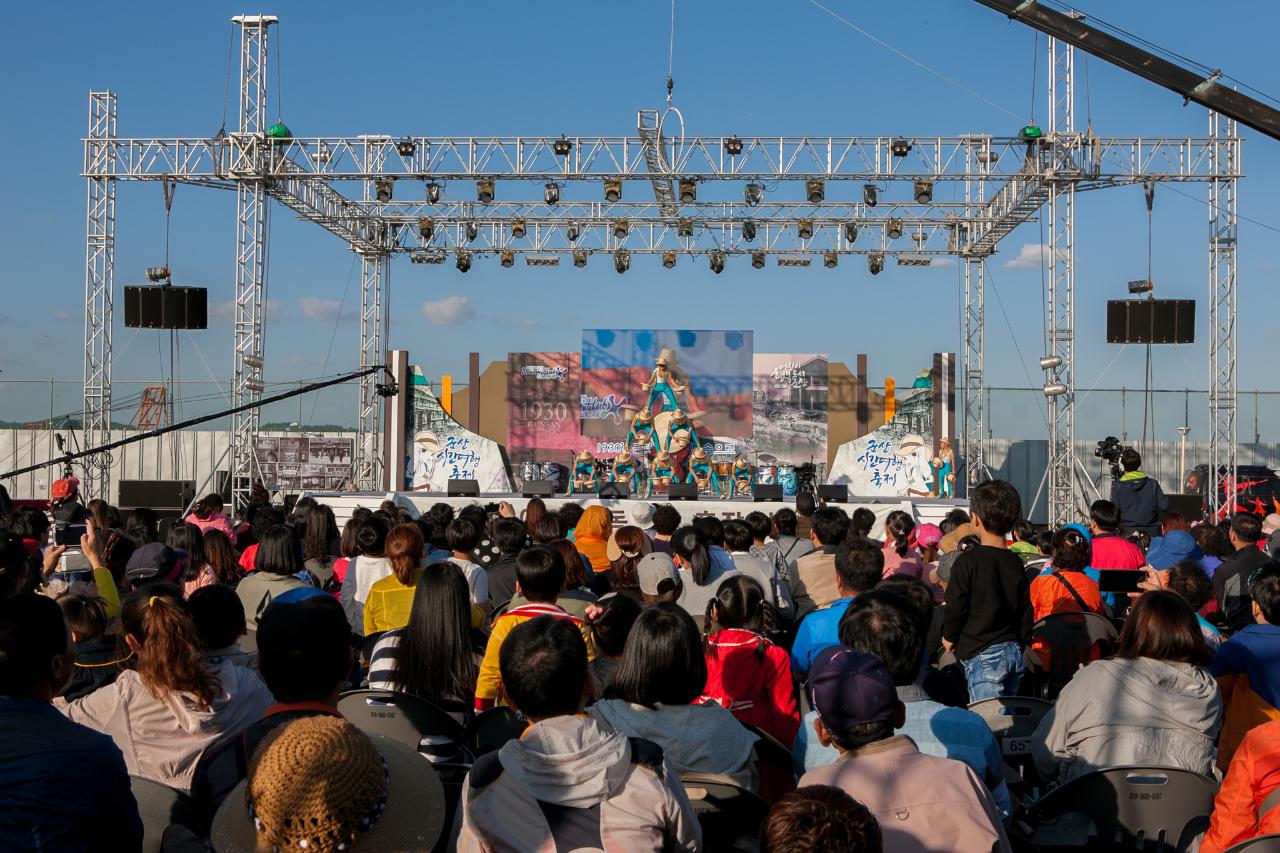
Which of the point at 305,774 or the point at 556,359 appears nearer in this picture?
the point at 305,774

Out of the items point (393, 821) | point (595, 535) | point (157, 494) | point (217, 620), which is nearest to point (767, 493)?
point (157, 494)

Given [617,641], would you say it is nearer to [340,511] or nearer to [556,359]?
[340,511]

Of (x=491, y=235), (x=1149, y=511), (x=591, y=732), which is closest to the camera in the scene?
(x=591, y=732)

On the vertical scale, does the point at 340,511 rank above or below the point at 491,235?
below

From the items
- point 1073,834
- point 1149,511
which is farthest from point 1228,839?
point 1149,511

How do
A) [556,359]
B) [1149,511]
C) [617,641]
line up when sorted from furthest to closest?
[556,359] < [1149,511] < [617,641]

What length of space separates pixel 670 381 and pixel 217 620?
76.3 feet

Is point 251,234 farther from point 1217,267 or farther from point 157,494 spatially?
point 1217,267

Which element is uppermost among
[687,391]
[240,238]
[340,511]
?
[240,238]

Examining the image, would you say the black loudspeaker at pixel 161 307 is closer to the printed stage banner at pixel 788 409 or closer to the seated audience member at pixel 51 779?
the printed stage banner at pixel 788 409

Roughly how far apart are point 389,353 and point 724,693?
2240cm

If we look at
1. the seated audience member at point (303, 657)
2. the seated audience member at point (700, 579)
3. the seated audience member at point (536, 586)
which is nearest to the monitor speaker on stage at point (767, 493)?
the seated audience member at point (700, 579)

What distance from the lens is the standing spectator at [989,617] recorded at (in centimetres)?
561

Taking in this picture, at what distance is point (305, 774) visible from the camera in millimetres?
2002
